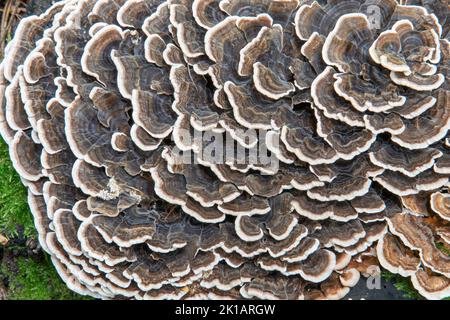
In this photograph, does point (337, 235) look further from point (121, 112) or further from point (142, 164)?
point (121, 112)

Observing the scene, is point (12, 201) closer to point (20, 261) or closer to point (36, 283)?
point (20, 261)

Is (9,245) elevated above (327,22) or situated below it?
below

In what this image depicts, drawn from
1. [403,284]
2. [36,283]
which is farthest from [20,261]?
[403,284]

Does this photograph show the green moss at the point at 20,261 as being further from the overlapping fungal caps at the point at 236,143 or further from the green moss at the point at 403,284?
the green moss at the point at 403,284

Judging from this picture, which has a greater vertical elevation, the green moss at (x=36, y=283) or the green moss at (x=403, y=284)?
the green moss at (x=403, y=284)

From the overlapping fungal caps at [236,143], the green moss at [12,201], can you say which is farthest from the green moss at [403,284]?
the green moss at [12,201]

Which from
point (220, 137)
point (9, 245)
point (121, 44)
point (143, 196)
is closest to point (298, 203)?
point (220, 137)
